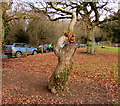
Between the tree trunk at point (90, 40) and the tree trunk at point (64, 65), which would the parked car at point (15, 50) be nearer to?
the tree trunk at point (90, 40)

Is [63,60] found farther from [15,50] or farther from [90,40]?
[90,40]

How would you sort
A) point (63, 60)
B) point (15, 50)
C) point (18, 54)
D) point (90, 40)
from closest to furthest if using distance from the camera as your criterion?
point (63, 60), point (15, 50), point (18, 54), point (90, 40)

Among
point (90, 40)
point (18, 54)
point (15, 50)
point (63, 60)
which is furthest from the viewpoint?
point (90, 40)

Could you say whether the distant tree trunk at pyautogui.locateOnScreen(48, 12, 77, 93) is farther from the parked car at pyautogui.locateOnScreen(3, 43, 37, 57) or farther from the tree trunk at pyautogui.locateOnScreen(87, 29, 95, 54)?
the tree trunk at pyautogui.locateOnScreen(87, 29, 95, 54)

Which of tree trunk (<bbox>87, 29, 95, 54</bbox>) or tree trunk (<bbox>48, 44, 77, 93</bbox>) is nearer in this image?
tree trunk (<bbox>48, 44, 77, 93</bbox>)

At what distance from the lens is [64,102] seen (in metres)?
4.07

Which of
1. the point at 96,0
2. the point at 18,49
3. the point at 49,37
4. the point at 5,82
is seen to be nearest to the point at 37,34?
the point at 49,37

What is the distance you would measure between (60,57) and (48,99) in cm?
133

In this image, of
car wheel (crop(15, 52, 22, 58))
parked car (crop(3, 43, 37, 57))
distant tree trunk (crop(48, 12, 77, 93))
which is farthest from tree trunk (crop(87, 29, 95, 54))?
distant tree trunk (crop(48, 12, 77, 93))

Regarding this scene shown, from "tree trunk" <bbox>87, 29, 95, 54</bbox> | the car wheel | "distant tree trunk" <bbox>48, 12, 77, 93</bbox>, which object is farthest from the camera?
"tree trunk" <bbox>87, 29, 95, 54</bbox>

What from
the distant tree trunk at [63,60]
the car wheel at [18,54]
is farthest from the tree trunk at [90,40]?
the distant tree trunk at [63,60]

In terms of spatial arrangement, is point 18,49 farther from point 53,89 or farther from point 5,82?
point 53,89

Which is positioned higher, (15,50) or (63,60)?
(63,60)

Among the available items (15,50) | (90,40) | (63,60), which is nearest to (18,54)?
(15,50)
